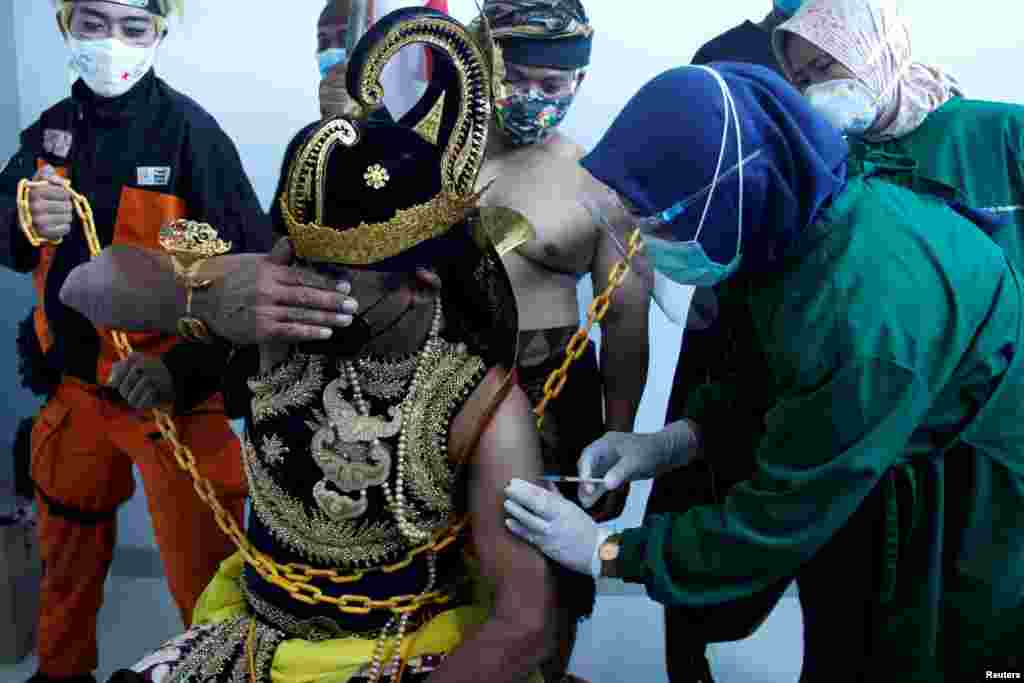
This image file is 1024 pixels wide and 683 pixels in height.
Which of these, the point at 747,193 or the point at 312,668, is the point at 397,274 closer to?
the point at 747,193

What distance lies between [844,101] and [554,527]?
107cm

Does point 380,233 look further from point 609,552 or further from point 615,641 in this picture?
point 615,641

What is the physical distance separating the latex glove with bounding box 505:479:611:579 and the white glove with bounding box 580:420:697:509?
22cm

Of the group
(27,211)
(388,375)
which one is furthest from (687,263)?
(27,211)

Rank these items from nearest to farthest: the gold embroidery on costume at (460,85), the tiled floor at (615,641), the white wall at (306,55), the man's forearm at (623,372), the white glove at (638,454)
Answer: the gold embroidery on costume at (460,85), the white glove at (638,454), the man's forearm at (623,372), the white wall at (306,55), the tiled floor at (615,641)

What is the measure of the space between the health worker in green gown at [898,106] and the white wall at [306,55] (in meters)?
Answer: 0.65

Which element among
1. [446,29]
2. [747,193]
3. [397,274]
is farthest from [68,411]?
[747,193]

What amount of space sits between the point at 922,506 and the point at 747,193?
1.90 ft

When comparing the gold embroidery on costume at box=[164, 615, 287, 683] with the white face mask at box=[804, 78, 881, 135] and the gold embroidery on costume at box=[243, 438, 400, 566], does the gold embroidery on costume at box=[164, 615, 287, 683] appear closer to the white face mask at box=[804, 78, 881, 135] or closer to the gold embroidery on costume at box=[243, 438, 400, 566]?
the gold embroidery on costume at box=[243, 438, 400, 566]

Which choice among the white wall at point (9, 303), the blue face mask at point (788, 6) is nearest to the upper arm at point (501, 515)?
the blue face mask at point (788, 6)

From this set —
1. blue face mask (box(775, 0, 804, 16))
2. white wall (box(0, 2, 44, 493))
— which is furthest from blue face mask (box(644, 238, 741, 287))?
white wall (box(0, 2, 44, 493))

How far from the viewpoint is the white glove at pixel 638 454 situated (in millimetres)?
1729

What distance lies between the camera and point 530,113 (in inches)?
88.5

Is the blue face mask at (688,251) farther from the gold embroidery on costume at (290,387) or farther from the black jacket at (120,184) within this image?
the black jacket at (120,184)
